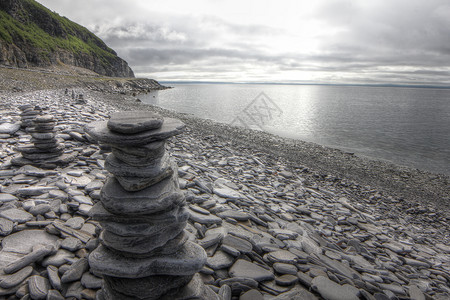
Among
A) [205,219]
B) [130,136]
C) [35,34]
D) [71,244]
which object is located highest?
[35,34]

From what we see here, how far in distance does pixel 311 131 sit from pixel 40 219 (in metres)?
38.3

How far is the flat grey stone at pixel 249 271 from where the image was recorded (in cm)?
447

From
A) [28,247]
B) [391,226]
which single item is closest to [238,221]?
[28,247]

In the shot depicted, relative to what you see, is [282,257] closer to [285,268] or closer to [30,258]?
[285,268]

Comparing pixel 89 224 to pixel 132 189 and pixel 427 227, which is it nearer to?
pixel 132 189

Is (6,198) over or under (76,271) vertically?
over

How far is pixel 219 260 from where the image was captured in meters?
4.75

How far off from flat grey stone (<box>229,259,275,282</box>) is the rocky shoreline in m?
0.02

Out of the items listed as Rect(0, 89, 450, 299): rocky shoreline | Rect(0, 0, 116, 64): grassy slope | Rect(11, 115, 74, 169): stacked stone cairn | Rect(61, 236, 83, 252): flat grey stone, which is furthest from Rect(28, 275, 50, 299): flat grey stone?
Rect(0, 0, 116, 64): grassy slope

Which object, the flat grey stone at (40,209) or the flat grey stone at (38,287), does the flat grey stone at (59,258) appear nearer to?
the flat grey stone at (38,287)

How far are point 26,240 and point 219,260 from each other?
11.3 feet

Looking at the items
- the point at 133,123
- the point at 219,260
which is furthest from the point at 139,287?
the point at 133,123

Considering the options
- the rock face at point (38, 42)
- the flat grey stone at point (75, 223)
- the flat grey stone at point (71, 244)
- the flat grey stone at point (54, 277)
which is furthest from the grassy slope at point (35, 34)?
the flat grey stone at point (54, 277)

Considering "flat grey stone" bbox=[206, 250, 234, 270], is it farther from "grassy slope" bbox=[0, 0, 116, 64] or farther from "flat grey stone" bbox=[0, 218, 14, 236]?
"grassy slope" bbox=[0, 0, 116, 64]
